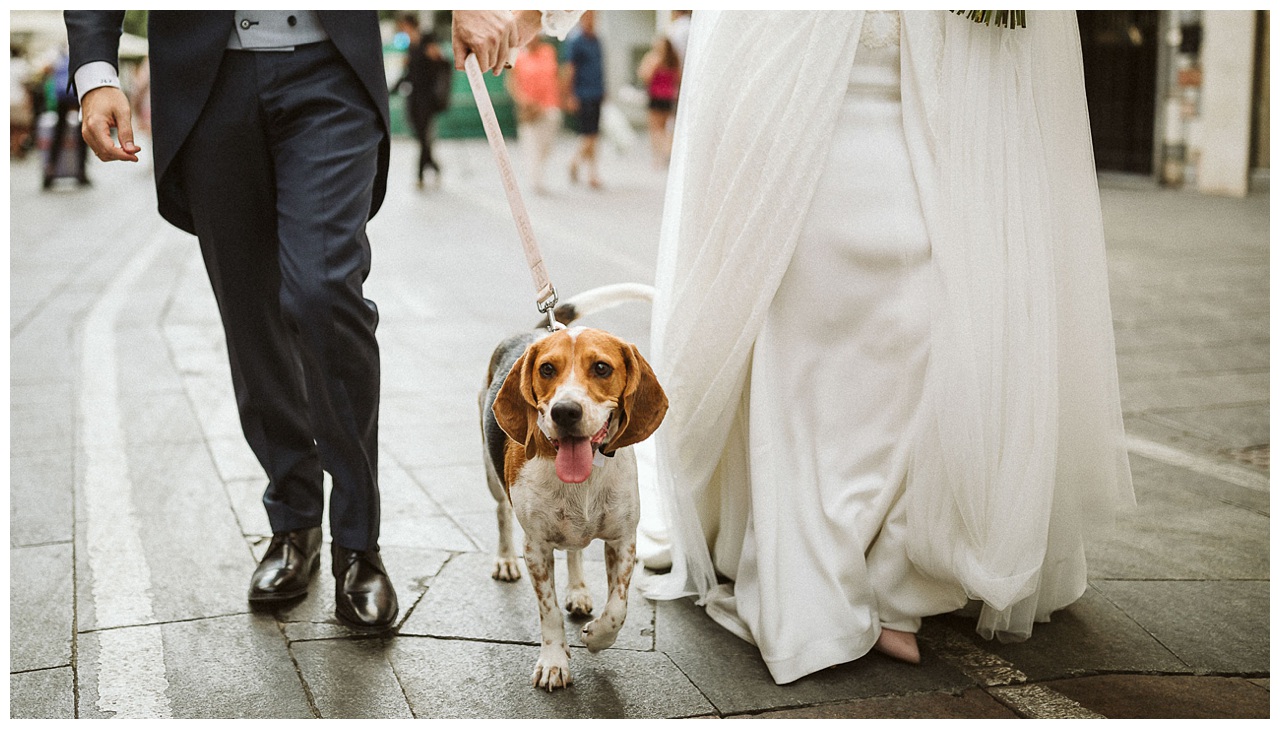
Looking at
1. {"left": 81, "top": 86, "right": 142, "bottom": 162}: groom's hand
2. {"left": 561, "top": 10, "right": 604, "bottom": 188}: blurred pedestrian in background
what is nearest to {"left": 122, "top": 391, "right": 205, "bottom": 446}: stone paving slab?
{"left": 81, "top": 86, "right": 142, "bottom": 162}: groom's hand

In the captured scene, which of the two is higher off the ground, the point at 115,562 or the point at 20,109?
the point at 115,562

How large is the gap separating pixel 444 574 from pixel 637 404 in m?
1.13

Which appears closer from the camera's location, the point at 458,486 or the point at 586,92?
the point at 458,486

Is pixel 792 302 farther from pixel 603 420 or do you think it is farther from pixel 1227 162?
pixel 1227 162

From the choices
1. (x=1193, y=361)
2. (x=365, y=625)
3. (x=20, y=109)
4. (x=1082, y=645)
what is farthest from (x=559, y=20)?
(x=20, y=109)

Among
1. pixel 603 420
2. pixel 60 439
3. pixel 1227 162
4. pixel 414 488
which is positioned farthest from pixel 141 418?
pixel 1227 162

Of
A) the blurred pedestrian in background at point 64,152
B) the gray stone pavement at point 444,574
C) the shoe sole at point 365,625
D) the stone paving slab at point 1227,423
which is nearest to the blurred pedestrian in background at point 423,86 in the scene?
the blurred pedestrian in background at point 64,152

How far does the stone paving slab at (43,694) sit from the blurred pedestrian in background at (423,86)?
1445cm

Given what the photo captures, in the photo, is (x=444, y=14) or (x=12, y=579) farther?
(x=444, y=14)

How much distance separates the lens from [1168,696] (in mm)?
2965

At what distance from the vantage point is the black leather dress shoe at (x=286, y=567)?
347cm

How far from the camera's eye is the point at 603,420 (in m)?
2.82

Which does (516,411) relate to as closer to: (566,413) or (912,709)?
(566,413)

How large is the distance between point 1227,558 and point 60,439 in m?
4.38
